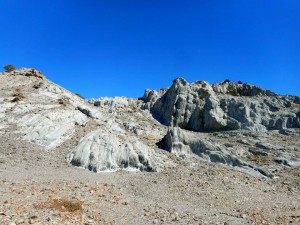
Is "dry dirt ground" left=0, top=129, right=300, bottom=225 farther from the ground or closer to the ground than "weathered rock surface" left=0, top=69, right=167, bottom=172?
closer to the ground

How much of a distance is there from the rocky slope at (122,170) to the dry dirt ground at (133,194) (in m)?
0.06

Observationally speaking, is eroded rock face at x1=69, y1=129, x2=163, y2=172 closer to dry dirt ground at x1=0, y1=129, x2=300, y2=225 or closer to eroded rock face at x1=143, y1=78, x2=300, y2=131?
dry dirt ground at x1=0, y1=129, x2=300, y2=225

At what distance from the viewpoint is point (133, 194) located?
20.4 meters

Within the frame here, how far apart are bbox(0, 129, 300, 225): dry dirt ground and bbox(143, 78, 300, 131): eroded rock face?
28068 millimetres

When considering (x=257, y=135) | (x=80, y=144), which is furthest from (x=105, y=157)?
(x=257, y=135)

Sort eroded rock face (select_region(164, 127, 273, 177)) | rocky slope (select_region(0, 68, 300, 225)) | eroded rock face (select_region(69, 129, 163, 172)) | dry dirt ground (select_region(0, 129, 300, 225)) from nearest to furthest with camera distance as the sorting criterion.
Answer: dry dirt ground (select_region(0, 129, 300, 225)) → rocky slope (select_region(0, 68, 300, 225)) → eroded rock face (select_region(69, 129, 163, 172)) → eroded rock face (select_region(164, 127, 273, 177))

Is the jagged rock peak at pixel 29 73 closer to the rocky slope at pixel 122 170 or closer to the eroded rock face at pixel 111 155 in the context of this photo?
the rocky slope at pixel 122 170

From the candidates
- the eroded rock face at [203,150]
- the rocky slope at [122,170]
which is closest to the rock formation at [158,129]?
the eroded rock face at [203,150]

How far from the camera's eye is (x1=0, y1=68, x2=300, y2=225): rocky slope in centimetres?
1587

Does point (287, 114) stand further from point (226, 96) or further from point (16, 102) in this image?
point (16, 102)

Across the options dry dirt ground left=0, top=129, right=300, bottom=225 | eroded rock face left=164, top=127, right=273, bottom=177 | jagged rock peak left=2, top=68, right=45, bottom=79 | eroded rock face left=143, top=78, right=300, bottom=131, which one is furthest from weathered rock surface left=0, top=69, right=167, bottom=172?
eroded rock face left=143, top=78, right=300, bottom=131

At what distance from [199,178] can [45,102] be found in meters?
22.4

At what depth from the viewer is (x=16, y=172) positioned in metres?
21.6

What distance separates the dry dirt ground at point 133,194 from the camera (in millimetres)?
14727
